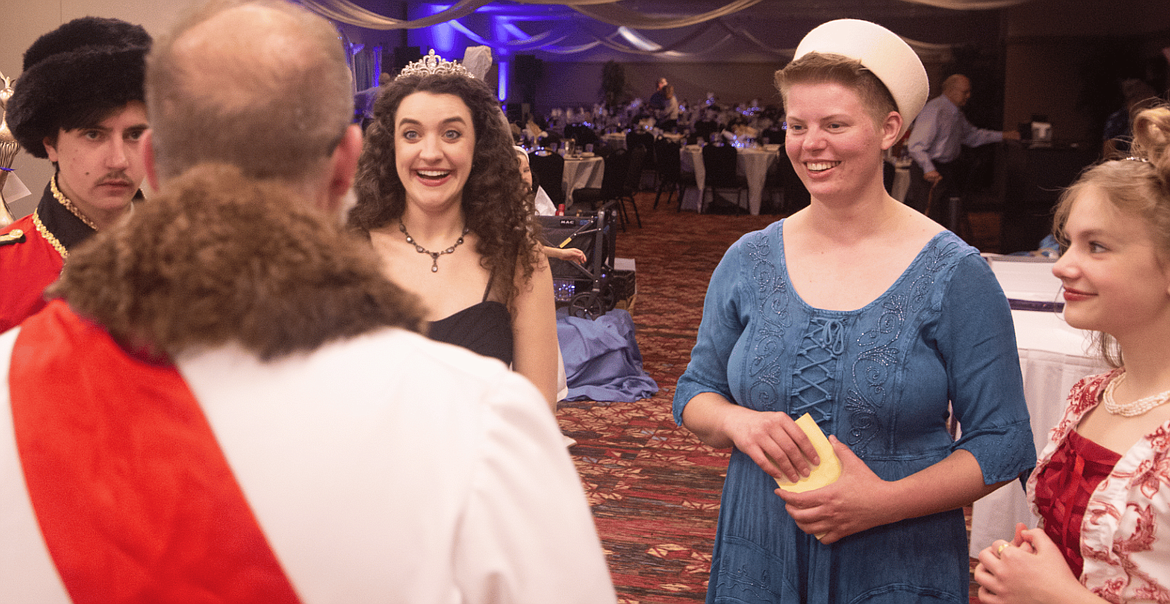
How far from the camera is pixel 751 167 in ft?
38.6

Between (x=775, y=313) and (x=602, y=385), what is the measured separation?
367 cm

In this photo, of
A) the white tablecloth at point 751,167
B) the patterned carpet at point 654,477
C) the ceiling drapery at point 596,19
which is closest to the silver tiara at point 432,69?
the patterned carpet at point 654,477

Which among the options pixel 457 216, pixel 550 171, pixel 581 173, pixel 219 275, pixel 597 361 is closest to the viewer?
pixel 219 275

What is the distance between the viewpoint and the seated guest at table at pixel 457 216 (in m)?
1.70

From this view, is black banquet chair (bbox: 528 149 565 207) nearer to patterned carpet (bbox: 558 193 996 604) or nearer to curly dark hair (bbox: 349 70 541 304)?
patterned carpet (bbox: 558 193 996 604)

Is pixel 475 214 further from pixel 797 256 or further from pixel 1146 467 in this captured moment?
pixel 1146 467

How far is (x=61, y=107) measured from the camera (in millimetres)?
1417

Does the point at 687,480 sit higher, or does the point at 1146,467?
the point at 1146,467

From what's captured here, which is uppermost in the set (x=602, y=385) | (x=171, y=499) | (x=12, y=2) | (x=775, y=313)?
(x=12, y=2)

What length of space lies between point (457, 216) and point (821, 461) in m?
0.87

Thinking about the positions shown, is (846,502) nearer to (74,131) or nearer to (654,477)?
(74,131)

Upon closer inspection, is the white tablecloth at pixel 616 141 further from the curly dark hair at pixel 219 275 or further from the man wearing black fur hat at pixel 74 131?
the curly dark hair at pixel 219 275

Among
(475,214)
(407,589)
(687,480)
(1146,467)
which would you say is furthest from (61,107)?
(687,480)

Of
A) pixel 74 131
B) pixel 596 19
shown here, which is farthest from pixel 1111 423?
pixel 596 19
